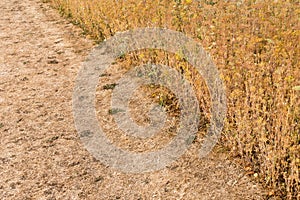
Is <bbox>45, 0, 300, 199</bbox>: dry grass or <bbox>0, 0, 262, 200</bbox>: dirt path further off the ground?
<bbox>45, 0, 300, 199</bbox>: dry grass

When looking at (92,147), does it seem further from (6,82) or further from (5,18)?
(5,18)

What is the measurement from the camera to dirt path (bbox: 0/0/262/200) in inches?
150

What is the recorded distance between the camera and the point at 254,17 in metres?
5.30

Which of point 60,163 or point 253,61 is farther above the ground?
point 253,61

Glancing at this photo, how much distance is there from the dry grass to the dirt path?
1.08 feet

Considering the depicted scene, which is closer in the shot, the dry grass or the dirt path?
the dry grass

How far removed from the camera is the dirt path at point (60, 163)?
3.80 meters

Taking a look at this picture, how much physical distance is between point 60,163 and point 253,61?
2451mm

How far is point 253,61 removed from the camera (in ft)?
13.9

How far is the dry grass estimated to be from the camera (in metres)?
3.53

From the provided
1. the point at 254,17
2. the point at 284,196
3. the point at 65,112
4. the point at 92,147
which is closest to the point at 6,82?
the point at 65,112

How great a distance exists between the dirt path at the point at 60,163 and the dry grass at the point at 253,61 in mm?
329

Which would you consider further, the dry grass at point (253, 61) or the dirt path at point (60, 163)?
the dirt path at point (60, 163)

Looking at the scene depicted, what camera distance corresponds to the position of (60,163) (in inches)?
167
